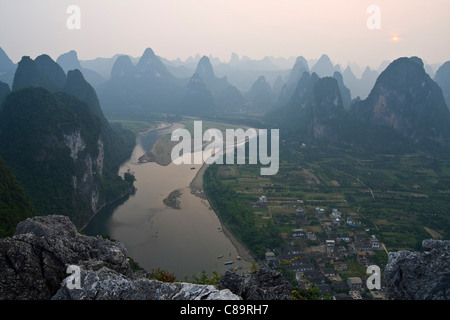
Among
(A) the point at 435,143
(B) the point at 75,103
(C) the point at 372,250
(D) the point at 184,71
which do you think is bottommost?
(C) the point at 372,250

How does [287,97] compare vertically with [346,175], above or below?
above

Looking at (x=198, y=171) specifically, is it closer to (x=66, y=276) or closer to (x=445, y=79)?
(x=66, y=276)

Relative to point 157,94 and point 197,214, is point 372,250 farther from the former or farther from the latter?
point 157,94

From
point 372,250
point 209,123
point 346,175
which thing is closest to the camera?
point 372,250

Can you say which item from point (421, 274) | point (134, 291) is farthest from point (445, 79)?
point (134, 291)

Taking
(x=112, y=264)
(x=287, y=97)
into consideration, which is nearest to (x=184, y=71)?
(x=287, y=97)

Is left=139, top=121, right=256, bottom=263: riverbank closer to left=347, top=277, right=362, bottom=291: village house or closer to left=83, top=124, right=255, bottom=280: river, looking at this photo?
left=83, top=124, right=255, bottom=280: river
